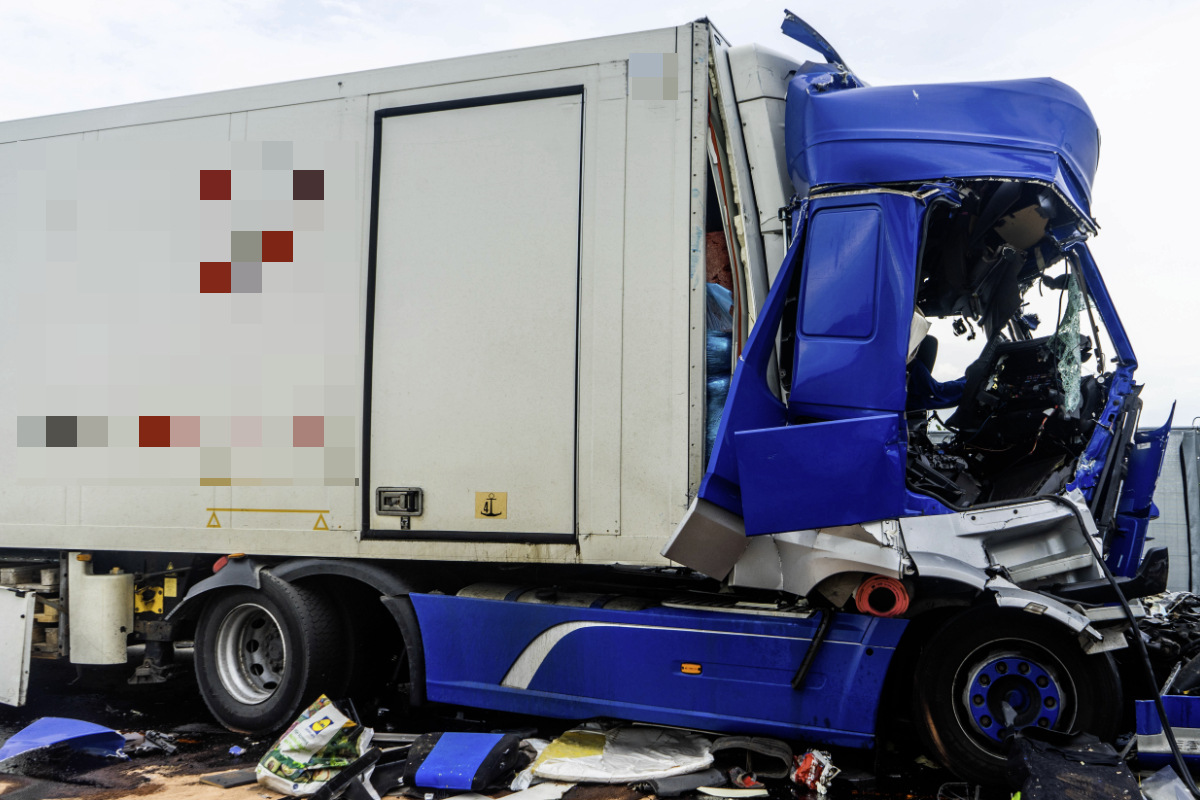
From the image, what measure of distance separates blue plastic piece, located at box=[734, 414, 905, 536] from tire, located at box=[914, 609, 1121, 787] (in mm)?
672

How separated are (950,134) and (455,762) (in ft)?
11.2

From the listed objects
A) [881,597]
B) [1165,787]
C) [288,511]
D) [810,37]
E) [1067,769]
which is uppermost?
[810,37]

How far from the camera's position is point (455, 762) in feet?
12.7

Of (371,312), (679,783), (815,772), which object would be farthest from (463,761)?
(371,312)

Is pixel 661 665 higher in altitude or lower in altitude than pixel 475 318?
lower

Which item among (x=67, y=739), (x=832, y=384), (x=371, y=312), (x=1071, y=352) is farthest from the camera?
(x=371, y=312)

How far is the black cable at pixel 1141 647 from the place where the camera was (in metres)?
3.33

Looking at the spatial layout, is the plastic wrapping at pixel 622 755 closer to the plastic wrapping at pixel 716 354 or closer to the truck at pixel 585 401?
the truck at pixel 585 401

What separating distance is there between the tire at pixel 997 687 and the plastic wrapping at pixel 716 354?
4.31ft

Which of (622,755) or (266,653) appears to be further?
(266,653)

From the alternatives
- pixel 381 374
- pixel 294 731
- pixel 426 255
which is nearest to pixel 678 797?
pixel 294 731

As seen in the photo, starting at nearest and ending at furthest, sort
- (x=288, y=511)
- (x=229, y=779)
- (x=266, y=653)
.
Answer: (x=229, y=779), (x=288, y=511), (x=266, y=653)

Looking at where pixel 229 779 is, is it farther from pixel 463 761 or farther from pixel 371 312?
pixel 371 312

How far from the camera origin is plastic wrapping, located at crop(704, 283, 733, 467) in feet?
13.5
